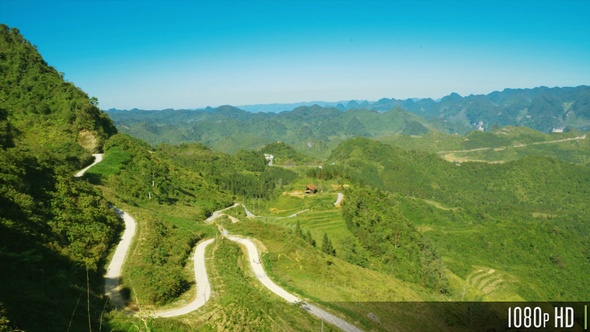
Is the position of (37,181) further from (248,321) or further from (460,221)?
(460,221)

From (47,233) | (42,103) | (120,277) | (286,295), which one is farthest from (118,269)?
(42,103)

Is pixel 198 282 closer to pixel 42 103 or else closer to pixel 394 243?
pixel 394 243

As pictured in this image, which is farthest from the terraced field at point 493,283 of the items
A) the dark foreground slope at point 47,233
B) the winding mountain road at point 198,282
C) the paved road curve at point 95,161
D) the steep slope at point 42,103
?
the steep slope at point 42,103

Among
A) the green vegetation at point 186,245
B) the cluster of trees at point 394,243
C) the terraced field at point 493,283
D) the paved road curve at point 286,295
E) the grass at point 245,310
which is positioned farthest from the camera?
the terraced field at point 493,283

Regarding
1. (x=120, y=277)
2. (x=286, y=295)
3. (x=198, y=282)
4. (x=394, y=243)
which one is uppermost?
(x=120, y=277)

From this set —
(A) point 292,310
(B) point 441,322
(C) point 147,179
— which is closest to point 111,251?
(A) point 292,310

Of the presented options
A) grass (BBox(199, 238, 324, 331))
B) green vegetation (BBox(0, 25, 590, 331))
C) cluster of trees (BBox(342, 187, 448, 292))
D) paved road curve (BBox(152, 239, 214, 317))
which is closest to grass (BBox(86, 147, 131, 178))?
green vegetation (BBox(0, 25, 590, 331))

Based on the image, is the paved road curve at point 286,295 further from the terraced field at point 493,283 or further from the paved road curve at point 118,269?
the terraced field at point 493,283

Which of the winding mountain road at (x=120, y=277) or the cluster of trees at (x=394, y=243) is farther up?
the winding mountain road at (x=120, y=277)
